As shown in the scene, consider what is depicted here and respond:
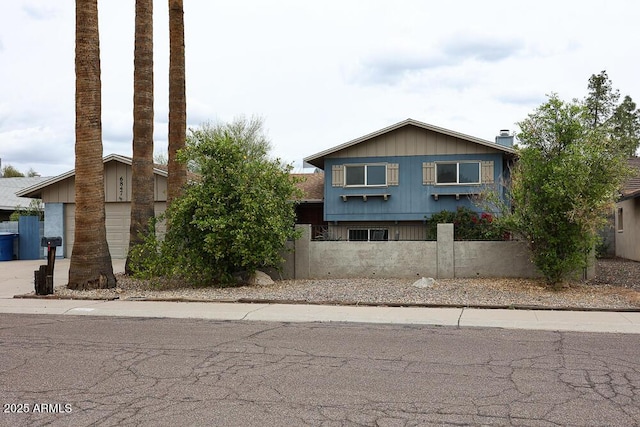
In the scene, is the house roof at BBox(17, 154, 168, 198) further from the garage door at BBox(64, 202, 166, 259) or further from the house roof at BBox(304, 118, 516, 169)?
the house roof at BBox(304, 118, 516, 169)

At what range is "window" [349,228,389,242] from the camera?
93.2 feet

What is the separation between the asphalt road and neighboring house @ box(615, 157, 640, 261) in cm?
1546

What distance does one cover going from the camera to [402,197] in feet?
89.9

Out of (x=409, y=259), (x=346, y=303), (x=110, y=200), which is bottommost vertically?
(x=346, y=303)

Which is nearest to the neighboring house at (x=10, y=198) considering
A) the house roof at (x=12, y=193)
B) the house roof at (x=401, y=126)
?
the house roof at (x=12, y=193)

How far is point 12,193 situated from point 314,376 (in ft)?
128

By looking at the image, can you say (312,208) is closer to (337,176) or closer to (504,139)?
(337,176)

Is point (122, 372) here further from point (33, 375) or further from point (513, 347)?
point (513, 347)

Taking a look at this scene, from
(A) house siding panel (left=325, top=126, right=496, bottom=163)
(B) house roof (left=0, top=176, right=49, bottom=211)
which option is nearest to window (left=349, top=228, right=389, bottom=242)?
(A) house siding panel (left=325, top=126, right=496, bottom=163)

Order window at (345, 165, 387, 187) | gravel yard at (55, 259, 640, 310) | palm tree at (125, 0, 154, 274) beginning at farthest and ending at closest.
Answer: window at (345, 165, 387, 187) → palm tree at (125, 0, 154, 274) → gravel yard at (55, 259, 640, 310)

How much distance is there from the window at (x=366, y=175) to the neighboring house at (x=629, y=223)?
9.36 meters

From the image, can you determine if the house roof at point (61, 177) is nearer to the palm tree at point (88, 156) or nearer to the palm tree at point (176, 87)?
the palm tree at point (176, 87)

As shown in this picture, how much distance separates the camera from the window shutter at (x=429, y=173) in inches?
1063

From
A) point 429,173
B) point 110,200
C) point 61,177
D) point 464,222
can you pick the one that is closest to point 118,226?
point 110,200
